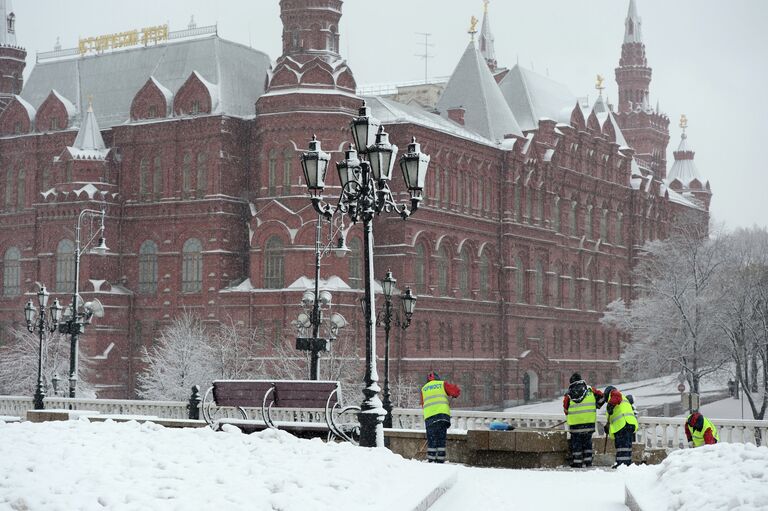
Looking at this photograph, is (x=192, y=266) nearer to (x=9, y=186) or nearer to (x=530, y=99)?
(x=9, y=186)

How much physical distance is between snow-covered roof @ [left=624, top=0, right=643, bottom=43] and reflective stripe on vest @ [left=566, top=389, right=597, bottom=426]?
10050 centimetres

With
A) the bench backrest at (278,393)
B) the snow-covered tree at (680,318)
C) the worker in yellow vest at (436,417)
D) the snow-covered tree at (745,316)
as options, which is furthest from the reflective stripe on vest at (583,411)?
the snow-covered tree at (680,318)

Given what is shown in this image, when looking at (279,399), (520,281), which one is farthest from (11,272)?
(279,399)

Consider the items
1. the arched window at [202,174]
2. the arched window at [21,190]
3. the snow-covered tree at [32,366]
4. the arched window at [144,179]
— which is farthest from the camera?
the arched window at [21,190]

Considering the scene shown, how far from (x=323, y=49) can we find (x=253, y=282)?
1239 cm

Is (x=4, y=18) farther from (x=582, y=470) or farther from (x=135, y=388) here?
(x=582, y=470)

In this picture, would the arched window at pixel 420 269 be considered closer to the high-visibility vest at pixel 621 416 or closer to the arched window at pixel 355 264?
the arched window at pixel 355 264

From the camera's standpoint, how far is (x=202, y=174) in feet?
230

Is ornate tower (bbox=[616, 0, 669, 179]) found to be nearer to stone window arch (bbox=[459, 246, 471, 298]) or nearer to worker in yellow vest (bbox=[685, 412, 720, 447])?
stone window arch (bbox=[459, 246, 471, 298])

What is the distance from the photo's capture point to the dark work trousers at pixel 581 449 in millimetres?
23266

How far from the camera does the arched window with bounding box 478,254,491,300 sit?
75.6 meters

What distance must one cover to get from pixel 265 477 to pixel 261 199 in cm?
5212

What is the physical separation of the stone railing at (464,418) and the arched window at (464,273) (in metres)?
35.9

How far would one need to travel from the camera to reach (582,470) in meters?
23.0
